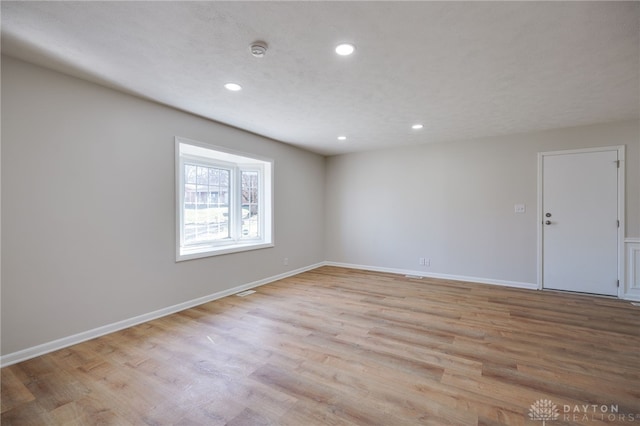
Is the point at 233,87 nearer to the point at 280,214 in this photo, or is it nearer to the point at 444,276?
the point at 280,214

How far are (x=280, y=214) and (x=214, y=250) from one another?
149cm

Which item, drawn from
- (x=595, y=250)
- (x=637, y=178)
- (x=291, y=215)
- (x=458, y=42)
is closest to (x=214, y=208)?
(x=291, y=215)

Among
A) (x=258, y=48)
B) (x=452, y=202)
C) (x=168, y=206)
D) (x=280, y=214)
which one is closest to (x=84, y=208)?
(x=168, y=206)

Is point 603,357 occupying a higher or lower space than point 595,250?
lower

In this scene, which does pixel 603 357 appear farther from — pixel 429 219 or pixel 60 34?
pixel 60 34

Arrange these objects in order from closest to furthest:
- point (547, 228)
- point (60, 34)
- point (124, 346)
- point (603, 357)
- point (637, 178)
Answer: point (60, 34) → point (603, 357) → point (124, 346) → point (637, 178) → point (547, 228)

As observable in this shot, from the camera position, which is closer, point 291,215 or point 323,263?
point 291,215

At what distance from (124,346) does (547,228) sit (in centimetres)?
570

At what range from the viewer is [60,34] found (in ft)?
6.60

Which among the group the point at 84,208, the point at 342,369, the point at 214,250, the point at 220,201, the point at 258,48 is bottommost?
the point at 342,369

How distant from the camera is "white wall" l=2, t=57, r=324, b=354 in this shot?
234 centimetres

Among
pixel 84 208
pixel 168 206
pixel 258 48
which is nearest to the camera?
pixel 258 48

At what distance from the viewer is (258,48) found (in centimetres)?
213

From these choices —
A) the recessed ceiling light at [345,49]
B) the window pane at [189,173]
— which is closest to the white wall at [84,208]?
the window pane at [189,173]
